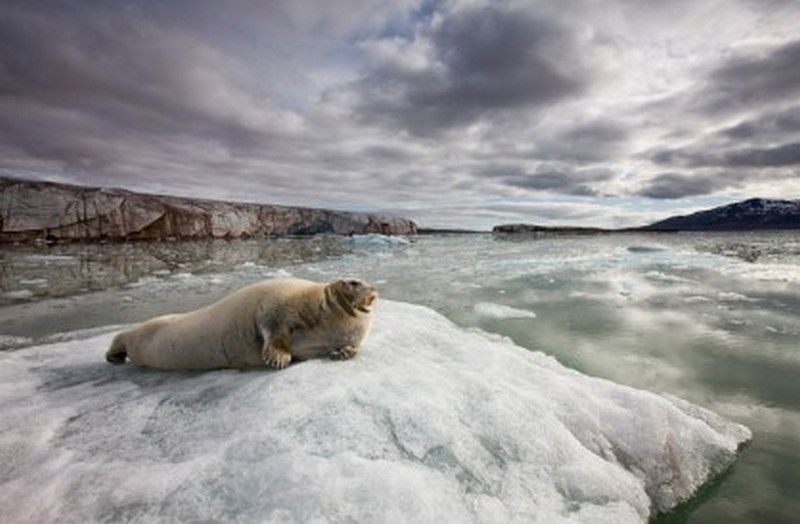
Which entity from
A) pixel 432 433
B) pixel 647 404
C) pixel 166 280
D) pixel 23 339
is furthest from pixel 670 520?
pixel 166 280

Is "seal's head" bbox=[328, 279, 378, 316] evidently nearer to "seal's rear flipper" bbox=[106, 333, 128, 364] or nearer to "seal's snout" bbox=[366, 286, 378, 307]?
"seal's snout" bbox=[366, 286, 378, 307]

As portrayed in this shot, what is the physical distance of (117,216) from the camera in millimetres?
36750

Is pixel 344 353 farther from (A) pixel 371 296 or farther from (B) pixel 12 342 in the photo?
(B) pixel 12 342

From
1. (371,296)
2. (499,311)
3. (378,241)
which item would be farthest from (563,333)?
(378,241)


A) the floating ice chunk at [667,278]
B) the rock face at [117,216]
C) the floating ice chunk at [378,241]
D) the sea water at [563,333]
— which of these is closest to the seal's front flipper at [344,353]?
the sea water at [563,333]

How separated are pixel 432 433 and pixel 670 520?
1.25m

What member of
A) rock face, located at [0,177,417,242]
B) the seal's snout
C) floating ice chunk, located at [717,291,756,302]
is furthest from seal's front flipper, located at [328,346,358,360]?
rock face, located at [0,177,417,242]

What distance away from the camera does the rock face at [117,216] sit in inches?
1256

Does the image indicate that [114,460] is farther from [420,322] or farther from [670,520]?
[420,322]

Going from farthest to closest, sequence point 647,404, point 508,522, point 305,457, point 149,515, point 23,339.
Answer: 1. point 23,339
2. point 647,404
3. point 305,457
4. point 508,522
5. point 149,515

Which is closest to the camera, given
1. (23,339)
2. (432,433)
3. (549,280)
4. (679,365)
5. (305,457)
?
(305,457)

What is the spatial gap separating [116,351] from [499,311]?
5243mm

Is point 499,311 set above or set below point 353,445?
below

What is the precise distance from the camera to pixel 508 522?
2.10 metres
